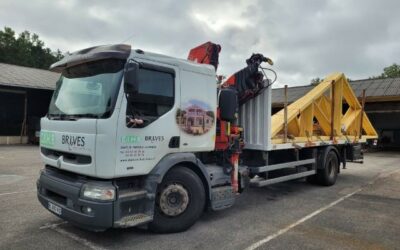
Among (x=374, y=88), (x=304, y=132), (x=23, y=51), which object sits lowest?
(x=304, y=132)

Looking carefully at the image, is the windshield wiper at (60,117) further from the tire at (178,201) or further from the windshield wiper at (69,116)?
the tire at (178,201)

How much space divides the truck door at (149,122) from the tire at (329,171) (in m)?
5.28

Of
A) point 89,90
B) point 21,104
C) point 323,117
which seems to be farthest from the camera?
point 21,104

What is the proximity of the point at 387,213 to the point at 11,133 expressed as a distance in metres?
21.1

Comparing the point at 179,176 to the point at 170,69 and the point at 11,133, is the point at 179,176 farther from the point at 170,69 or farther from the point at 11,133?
the point at 11,133

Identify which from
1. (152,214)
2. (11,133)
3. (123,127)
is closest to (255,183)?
(152,214)

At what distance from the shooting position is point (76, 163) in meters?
4.65

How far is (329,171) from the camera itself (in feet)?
30.6

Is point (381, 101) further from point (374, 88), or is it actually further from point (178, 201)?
point (178, 201)

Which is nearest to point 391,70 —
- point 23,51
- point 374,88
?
point 374,88

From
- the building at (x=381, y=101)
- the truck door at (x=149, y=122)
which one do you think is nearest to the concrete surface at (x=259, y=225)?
the truck door at (x=149, y=122)

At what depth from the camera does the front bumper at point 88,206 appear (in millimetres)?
4340

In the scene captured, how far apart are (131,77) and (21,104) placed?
2077cm

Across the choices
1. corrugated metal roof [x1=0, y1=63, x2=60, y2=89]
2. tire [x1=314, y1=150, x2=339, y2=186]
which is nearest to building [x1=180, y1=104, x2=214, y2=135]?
tire [x1=314, y1=150, x2=339, y2=186]
